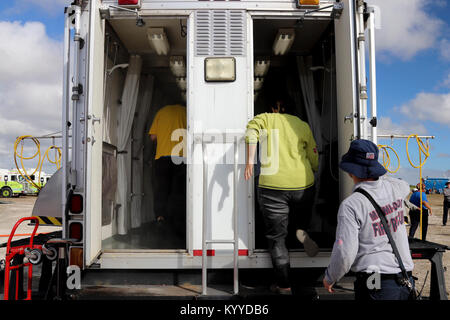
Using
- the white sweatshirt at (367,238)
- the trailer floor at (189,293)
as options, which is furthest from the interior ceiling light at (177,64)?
the white sweatshirt at (367,238)

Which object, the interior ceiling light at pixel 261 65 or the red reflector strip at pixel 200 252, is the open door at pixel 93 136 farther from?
the interior ceiling light at pixel 261 65

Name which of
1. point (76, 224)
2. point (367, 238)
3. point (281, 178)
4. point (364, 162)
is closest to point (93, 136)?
point (76, 224)

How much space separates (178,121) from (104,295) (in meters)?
2.38

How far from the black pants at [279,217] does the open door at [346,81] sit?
1.41ft

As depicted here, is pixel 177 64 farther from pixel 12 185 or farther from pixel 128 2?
pixel 12 185

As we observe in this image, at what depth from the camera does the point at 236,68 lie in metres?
3.22

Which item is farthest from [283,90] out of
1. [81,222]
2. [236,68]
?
[81,222]

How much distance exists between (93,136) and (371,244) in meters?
2.13

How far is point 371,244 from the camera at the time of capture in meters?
2.00

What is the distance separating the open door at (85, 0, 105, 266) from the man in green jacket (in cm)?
119

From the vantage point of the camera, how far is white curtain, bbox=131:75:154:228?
5.04 meters

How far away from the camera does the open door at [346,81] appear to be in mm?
3008

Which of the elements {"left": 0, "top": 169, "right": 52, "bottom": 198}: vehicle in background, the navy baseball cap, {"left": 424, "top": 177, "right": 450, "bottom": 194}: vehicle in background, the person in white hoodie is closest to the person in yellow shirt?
the navy baseball cap

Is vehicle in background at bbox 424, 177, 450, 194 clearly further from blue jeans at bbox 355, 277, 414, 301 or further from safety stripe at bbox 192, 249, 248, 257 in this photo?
blue jeans at bbox 355, 277, 414, 301
